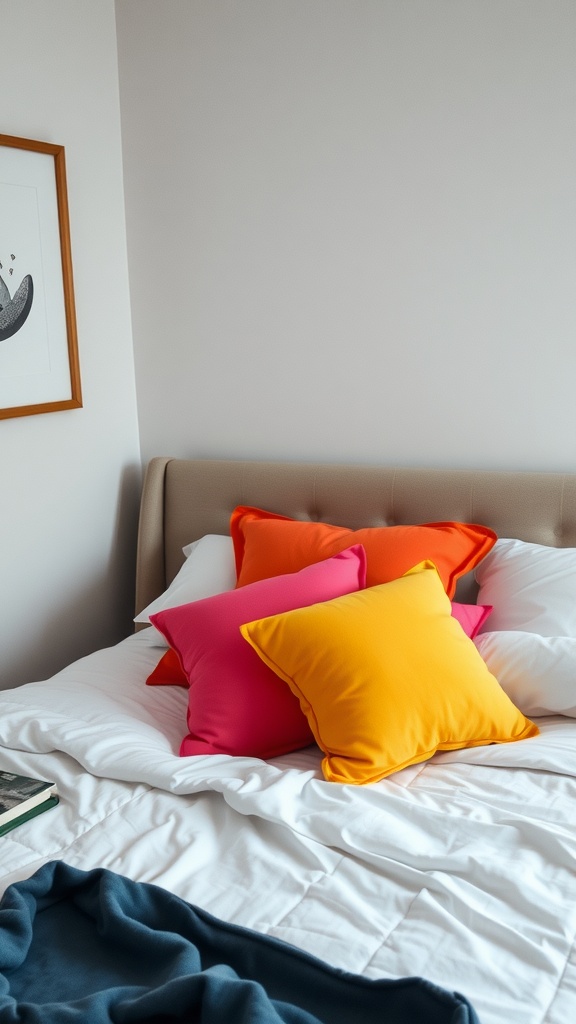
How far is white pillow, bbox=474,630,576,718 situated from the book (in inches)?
36.6

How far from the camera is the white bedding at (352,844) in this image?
1.21 meters

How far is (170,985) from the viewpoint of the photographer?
108 cm

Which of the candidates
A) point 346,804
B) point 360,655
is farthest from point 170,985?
point 360,655

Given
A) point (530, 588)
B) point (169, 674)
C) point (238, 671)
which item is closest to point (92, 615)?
point (169, 674)

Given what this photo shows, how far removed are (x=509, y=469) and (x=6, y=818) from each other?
5.02 feet

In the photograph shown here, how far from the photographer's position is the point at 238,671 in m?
1.88

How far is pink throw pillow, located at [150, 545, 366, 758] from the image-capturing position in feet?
6.04

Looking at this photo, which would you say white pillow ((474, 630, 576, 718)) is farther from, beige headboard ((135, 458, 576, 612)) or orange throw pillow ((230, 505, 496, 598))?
beige headboard ((135, 458, 576, 612))

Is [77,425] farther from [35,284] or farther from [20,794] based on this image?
[20,794]

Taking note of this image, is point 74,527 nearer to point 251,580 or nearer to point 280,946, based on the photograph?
point 251,580

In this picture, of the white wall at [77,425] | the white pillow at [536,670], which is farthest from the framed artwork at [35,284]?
the white pillow at [536,670]

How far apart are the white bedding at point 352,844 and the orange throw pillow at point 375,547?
0.46 m

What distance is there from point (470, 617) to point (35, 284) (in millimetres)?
1449

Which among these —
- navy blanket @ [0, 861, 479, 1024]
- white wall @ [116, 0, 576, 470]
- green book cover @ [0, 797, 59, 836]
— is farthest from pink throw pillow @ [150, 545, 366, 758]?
white wall @ [116, 0, 576, 470]
